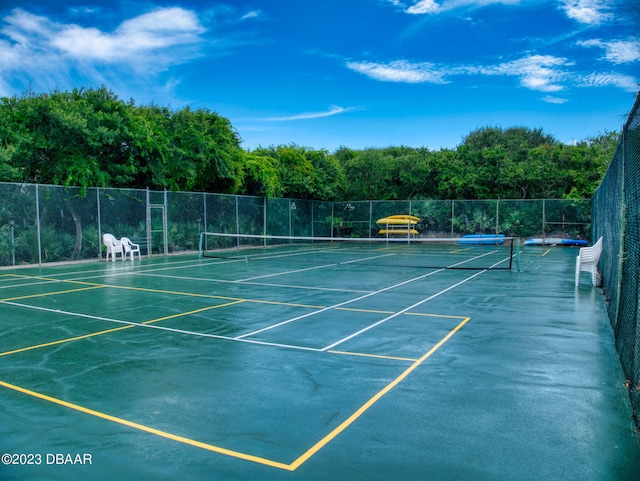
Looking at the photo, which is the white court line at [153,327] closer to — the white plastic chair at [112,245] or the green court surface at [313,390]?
the green court surface at [313,390]

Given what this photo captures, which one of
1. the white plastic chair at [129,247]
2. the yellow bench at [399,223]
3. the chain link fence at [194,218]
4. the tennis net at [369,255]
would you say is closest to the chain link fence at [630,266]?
the tennis net at [369,255]

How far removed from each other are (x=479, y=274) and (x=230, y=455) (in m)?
12.2

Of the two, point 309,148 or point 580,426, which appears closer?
point 580,426

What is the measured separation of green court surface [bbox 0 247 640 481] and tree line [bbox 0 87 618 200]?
1059cm

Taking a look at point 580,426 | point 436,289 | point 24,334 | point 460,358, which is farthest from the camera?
point 436,289

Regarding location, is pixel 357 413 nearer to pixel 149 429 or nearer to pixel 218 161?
pixel 149 429

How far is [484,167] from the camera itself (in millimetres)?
34188

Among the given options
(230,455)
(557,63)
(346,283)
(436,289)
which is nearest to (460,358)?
(230,455)

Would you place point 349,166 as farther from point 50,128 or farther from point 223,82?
point 50,128

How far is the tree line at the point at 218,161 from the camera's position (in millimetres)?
18531

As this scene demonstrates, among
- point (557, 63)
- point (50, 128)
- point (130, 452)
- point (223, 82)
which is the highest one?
point (557, 63)

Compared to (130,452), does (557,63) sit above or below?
above

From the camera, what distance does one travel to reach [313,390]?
488cm

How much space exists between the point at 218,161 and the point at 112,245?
A: 764 centimetres
